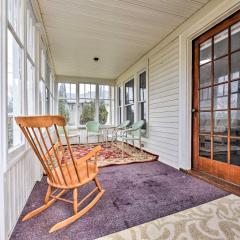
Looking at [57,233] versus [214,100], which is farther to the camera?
[214,100]

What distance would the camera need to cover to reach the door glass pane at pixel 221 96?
2144 mm

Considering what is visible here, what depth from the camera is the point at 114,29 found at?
2.93 m

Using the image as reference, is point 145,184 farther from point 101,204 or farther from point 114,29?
point 114,29

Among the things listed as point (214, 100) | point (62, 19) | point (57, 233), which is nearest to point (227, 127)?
point (214, 100)

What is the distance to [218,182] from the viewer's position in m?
2.11

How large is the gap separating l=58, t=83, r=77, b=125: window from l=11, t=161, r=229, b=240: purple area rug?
3.80m

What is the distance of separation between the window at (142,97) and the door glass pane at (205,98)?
69.5 inches

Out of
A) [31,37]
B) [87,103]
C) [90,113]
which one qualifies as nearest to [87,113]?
[90,113]

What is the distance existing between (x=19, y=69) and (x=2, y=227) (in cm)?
143

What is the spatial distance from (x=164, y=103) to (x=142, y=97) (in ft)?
4.01

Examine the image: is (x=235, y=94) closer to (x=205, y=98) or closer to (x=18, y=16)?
(x=205, y=98)

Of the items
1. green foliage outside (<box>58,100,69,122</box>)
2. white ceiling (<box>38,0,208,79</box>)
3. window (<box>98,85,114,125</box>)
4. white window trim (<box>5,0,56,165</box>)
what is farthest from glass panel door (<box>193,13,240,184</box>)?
green foliage outside (<box>58,100,69,122</box>)

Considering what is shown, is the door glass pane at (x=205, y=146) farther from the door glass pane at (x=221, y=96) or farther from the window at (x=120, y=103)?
the window at (x=120, y=103)

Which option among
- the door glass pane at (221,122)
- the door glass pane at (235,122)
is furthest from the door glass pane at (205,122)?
the door glass pane at (235,122)
